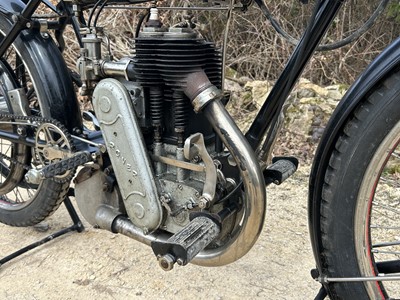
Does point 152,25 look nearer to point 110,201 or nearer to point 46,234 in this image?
point 110,201

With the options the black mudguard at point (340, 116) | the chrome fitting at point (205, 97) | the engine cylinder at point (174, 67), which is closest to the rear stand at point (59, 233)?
the engine cylinder at point (174, 67)

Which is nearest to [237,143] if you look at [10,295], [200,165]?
[200,165]

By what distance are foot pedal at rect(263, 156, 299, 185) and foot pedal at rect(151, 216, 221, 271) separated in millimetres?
332

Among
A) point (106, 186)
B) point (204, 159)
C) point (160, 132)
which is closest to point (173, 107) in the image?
point (160, 132)

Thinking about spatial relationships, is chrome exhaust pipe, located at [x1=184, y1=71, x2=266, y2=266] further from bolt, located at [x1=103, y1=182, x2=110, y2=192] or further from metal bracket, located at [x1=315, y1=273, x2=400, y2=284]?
bolt, located at [x1=103, y1=182, x2=110, y2=192]

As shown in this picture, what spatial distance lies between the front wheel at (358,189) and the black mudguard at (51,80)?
1.13m

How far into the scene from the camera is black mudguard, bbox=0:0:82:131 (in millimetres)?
1959

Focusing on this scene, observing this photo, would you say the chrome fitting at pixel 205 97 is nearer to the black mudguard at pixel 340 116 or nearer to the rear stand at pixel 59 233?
the black mudguard at pixel 340 116

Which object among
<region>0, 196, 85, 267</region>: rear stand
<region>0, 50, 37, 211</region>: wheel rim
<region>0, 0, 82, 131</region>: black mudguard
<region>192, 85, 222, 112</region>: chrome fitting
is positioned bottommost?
<region>0, 196, 85, 267</region>: rear stand

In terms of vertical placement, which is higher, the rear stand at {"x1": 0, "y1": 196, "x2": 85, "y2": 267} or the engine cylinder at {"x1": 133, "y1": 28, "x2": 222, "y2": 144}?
the engine cylinder at {"x1": 133, "y1": 28, "x2": 222, "y2": 144}

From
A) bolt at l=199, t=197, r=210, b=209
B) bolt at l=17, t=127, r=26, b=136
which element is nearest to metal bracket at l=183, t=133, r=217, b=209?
bolt at l=199, t=197, r=210, b=209

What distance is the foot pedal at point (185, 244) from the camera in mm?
1440

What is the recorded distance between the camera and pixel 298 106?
3926 mm

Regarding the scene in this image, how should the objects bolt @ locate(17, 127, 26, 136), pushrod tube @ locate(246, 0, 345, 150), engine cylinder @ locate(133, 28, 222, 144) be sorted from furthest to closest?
bolt @ locate(17, 127, 26, 136) < engine cylinder @ locate(133, 28, 222, 144) < pushrod tube @ locate(246, 0, 345, 150)
